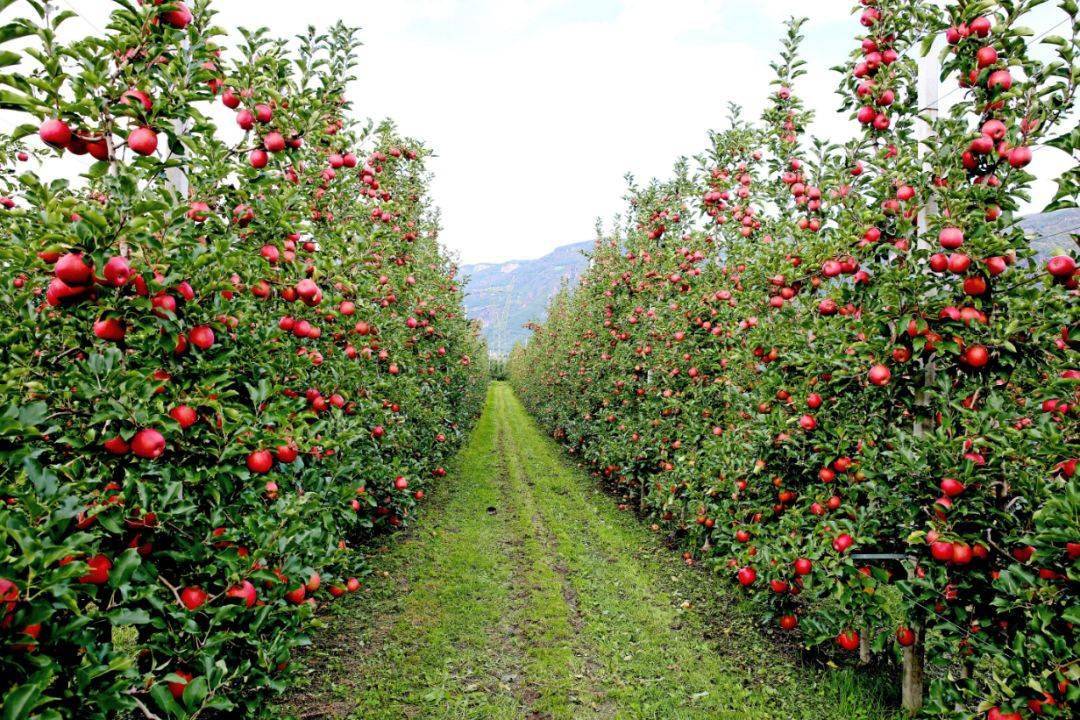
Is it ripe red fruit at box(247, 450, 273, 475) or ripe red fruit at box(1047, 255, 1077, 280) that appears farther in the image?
ripe red fruit at box(1047, 255, 1077, 280)

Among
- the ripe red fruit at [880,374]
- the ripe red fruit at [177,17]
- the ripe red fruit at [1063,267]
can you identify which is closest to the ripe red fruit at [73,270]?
the ripe red fruit at [177,17]

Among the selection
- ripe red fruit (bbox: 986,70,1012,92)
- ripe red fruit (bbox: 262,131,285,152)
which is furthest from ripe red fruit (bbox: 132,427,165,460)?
ripe red fruit (bbox: 986,70,1012,92)

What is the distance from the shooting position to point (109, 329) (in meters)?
2.24

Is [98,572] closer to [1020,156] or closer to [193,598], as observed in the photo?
[193,598]

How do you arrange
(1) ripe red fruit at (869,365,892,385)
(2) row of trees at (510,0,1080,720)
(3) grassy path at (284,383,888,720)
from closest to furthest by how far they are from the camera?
1. (2) row of trees at (510,0,1080,720)
2. (1) ripe red fruit at (869,365,892,385)
3. (3) grassy path at (284,383,888,720)

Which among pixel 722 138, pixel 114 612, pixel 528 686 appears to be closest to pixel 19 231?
pixel 114 612

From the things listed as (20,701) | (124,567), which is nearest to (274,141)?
(124,567)

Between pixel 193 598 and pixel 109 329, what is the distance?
1215 mm

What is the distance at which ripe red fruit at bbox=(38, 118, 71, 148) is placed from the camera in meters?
2.19

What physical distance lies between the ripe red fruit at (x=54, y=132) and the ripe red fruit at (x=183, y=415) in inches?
46.2

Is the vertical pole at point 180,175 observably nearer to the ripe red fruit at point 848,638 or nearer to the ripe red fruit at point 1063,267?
the ripe red fruit at point 1063,267

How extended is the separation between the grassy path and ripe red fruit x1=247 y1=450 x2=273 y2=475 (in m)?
2.90

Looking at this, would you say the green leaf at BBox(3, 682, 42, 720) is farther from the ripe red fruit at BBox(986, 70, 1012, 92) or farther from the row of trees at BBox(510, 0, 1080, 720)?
the ripe red fruit at BBox(986, 70, 1012, 92)

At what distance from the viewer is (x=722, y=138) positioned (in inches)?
300
